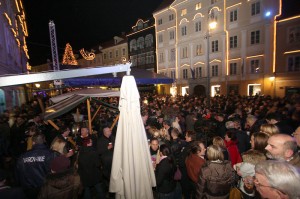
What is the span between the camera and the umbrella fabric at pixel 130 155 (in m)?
3.03

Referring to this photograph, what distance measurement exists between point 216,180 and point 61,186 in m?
2.56

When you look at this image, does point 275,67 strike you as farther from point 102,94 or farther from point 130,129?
point 130,129

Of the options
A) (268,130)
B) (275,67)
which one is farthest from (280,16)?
(268,130)

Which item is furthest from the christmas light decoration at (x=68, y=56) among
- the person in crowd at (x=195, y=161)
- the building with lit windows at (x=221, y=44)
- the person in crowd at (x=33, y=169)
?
the person in crowd at (x=195, y=161)

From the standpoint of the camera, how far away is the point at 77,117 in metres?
9.01

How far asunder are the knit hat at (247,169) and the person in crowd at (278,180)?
3.27 feet

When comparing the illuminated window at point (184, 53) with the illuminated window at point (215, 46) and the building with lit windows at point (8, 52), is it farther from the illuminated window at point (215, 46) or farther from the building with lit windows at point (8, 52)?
the building with lit windows at point (8, 52)

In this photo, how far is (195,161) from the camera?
388 centimetres

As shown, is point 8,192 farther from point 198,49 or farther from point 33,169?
point 198,49

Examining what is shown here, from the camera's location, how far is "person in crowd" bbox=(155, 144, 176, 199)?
3812 mm

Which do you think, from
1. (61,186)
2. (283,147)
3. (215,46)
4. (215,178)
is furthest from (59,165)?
(215,46)

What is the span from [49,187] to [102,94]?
429 cm

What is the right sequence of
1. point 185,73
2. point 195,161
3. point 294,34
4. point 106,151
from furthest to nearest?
point 185,73 → point 294,34 → point 106,151 → point 195,161

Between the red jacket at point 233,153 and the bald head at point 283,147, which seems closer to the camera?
the bald head at point 283,147
